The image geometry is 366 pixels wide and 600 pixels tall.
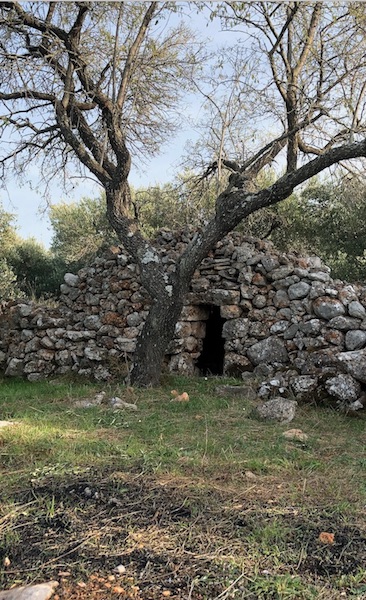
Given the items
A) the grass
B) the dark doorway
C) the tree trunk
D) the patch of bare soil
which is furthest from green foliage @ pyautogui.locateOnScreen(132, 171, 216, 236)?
the patch of bare soil

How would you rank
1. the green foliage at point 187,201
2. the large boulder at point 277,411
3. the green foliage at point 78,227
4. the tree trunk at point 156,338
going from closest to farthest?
the large boulder at point 277,411
the tree trunk at point 156,338
the green foliage at point 187,201
the green foliage at point 78,227

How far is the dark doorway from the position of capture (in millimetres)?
9062

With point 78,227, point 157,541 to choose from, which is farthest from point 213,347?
point 78,227

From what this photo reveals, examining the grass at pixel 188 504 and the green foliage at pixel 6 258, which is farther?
the green foliage at pixel 6 258

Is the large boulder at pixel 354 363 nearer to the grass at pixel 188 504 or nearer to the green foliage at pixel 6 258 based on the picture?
the grass at pixel 188 504

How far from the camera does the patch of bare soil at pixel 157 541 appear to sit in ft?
8.00

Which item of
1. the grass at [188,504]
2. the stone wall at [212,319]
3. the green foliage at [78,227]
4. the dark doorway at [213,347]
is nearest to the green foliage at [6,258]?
the green foliage at [78,227]

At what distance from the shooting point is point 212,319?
9.47 metres

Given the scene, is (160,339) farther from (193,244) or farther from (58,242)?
(58,242)

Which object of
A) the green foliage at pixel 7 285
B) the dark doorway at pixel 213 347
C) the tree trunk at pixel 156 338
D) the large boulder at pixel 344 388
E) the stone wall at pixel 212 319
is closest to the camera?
the large boulder at pixel 344 388

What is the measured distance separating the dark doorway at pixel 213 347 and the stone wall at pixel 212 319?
19 mm

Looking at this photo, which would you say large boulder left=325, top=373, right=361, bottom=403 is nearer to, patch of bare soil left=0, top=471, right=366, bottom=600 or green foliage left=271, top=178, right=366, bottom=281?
patch of bare soil left=0, top=471, right=366, bottom=600

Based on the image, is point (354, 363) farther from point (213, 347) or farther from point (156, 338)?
point (213, 347)

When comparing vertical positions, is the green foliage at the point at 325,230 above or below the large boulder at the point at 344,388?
above
